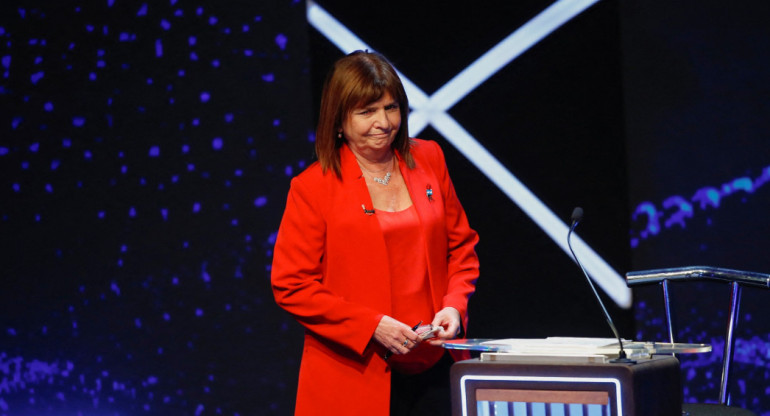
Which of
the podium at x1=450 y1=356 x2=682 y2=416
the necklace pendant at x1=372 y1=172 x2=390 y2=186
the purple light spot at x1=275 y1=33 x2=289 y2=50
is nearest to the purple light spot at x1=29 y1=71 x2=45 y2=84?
the purple light spot at x1=275 y1=33 x2=289 y2=50

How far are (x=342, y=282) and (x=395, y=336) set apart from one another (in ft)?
0.74

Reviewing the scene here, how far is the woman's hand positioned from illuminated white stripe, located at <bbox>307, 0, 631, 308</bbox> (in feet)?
3.90

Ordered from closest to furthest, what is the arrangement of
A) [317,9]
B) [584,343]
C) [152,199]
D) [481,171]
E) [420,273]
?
[584,343]
[420,273]
[481,171]
[317,9]
[152,199]

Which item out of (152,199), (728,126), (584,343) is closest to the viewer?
(584,343)

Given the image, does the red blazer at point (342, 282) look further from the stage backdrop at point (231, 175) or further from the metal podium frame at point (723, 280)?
the stage backdrop at point (231, 175)

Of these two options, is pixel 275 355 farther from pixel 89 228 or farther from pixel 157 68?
pixel 157 68

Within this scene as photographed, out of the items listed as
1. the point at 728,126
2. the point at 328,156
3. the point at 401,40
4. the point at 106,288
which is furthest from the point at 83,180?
the point at 728,126

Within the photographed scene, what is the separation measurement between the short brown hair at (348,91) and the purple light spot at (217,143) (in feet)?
4.53

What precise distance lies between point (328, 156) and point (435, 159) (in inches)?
12.7

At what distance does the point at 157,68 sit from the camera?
361cm

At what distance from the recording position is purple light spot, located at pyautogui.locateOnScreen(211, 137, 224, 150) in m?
3.50

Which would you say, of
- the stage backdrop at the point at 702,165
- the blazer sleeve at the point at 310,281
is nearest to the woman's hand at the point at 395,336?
the blazer sleeve at the point at 310,281

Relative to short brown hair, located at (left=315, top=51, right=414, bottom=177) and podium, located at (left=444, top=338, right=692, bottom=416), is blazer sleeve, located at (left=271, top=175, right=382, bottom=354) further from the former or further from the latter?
podium, located at (left=444, top=338, right=692, bottom=416)

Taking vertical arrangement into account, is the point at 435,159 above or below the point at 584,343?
above
